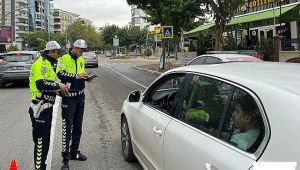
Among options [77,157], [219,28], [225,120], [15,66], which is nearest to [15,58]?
[15,66]

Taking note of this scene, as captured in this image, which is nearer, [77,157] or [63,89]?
[63,89]

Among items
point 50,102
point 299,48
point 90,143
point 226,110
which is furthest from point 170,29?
point 226,110

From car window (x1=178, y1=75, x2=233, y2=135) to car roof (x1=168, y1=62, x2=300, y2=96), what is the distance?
0.09m

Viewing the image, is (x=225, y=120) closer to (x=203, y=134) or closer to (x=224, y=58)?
(x=203, y=134)

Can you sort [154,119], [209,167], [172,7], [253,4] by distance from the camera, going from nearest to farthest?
[209,167]
[154,119]
[253,4]
[172,7]

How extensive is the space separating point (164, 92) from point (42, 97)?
150 cm

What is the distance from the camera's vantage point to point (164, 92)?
5.44 metres

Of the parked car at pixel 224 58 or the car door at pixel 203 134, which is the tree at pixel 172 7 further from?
the car door at pixel 203 134

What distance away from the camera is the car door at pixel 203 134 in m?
3.08

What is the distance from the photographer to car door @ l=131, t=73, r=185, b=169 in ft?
14.7

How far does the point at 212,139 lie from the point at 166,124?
97cm

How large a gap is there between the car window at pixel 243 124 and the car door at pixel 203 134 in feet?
0.08

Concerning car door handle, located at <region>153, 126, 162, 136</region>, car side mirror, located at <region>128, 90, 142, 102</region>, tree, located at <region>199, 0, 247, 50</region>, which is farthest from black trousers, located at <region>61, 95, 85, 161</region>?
tree, located at <region>199, 0, 247, 50</region>

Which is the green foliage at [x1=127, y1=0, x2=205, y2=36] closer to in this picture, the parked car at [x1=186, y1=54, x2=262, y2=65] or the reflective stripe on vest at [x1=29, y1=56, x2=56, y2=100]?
the parked car at [x1=186, y1=54, x2=262, y2=65]
